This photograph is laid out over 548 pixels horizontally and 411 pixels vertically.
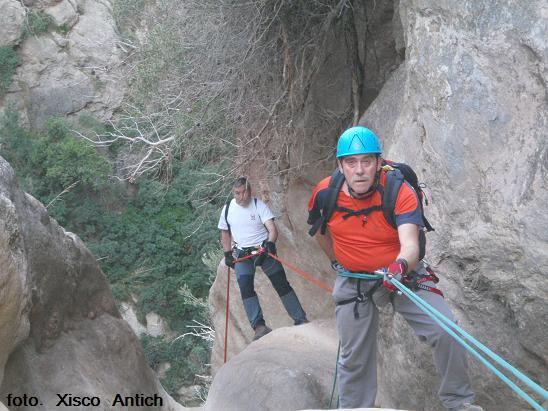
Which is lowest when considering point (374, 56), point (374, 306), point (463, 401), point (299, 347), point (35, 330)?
point (299, 347)

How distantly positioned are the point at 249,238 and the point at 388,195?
12.7 feet

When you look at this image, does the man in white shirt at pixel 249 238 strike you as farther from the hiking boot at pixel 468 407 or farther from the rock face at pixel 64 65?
the rock face at pixel 64 65

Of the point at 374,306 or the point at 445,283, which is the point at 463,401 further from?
the point at 445,283

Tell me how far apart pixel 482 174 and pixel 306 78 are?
3354 mm

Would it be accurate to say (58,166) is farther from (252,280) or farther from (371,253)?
(371,253)

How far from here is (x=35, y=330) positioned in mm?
6047

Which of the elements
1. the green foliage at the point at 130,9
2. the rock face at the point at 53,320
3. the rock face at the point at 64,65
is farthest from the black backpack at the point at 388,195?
the rock face at the point at 64,65

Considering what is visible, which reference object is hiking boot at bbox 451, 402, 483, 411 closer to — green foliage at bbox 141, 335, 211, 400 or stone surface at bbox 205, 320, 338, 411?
stone surface at bbox 205, 320, 338, 411

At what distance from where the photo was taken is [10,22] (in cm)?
2795

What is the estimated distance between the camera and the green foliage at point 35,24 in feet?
92.6

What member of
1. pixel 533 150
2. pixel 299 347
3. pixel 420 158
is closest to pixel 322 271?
pixel 299 347

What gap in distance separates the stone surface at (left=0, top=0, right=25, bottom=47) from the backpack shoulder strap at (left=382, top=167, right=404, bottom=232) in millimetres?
26987

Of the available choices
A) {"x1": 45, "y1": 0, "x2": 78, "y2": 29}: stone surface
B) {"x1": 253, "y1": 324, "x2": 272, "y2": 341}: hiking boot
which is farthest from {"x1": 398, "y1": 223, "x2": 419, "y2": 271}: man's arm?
{"x1": 45, "y1": 0, "x2": 78, "y2": 29}: stone surface

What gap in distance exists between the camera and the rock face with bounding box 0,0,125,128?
28.0m
